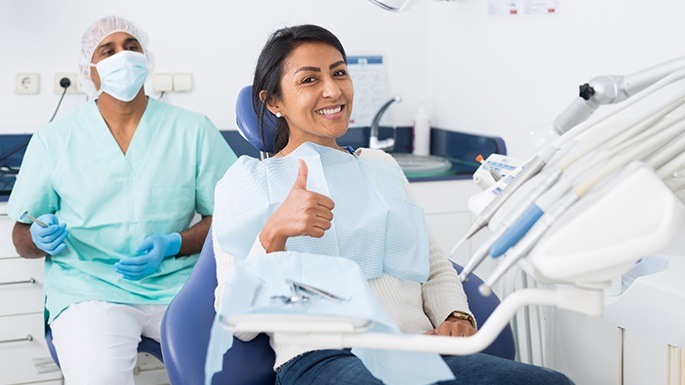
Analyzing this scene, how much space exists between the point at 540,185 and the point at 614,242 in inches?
5.5

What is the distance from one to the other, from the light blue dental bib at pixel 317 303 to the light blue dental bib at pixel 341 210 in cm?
43

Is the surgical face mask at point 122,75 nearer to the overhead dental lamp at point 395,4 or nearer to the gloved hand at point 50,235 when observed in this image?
the gloved hand at point 50,235

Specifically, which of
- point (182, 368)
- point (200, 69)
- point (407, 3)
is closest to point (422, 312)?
point (182, 368)

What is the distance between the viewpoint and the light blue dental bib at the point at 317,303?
0.92 metres

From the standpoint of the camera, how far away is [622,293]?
140cm

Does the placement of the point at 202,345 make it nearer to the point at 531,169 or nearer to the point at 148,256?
the point at 148,256

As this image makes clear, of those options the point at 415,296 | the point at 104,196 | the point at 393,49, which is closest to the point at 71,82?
the point at 104,196

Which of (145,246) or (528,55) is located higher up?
(528,55)

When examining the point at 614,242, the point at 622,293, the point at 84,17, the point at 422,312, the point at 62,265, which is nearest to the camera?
the point at 614,242

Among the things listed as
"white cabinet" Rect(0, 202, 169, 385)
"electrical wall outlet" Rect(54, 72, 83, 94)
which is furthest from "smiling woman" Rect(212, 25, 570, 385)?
"electrical wall outlet" Rect(54, 72, 83, 94)

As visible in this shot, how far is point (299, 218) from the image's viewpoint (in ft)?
4.16

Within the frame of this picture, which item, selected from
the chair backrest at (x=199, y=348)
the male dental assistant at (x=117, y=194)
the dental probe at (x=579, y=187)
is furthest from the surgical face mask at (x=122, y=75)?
the dental probe at (x=579, y=187)

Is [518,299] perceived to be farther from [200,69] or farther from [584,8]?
[200,69]

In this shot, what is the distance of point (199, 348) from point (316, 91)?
56cm
